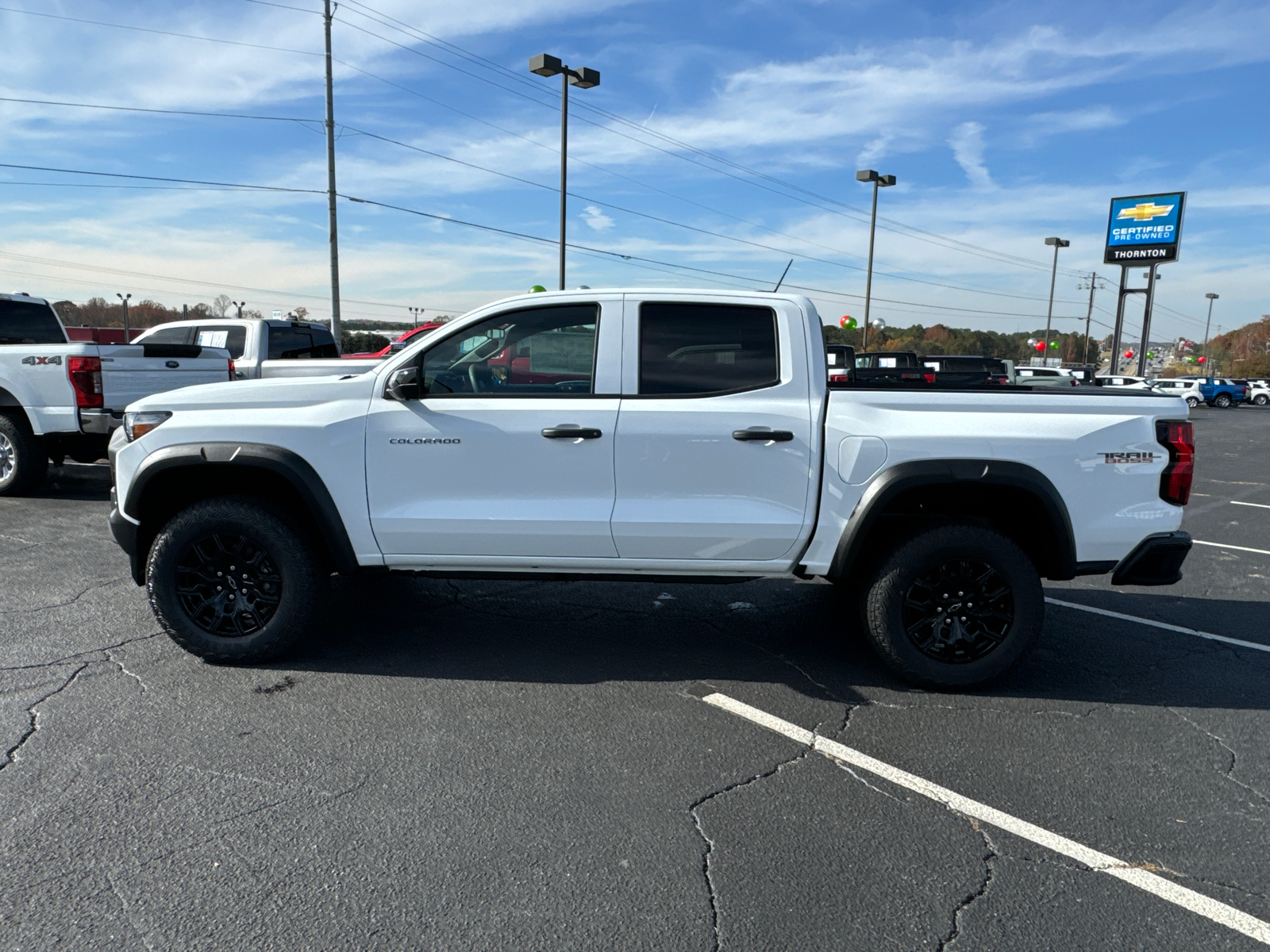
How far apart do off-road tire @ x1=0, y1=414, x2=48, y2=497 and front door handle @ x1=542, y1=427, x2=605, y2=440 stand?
7118mm

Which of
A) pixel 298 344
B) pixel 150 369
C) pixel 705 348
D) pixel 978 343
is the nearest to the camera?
pixel 705 348

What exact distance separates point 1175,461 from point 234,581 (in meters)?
4.60

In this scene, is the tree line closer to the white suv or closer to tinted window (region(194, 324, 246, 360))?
the white suv

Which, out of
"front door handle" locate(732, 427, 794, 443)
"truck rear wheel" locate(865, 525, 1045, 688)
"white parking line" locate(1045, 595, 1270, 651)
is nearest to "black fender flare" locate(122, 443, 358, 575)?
"front door handle" locate(732, 427, 794, 443)

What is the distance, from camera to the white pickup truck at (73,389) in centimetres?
828

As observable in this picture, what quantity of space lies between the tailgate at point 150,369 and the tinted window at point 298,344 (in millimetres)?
2454

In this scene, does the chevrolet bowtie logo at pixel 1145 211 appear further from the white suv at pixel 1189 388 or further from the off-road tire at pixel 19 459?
the off-road tire at pixel 19 459

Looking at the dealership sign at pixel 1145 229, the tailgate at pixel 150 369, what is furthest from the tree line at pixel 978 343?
the tailgate at pixel 150 369

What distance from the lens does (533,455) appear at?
423 centimetres

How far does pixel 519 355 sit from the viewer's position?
440 centimetres

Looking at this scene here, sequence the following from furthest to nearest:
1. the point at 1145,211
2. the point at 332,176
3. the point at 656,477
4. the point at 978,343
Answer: the point at 978,343 → the point at 1145,211 → the point at 332,176 → the point at 656,477

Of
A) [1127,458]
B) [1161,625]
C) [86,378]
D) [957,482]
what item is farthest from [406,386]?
[86,378]

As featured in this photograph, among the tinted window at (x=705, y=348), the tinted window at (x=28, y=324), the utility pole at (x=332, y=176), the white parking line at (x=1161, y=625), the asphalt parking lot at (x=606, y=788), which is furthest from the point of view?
the utility pole at (x=332, y=176)

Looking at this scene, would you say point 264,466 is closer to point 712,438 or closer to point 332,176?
point 712,438
